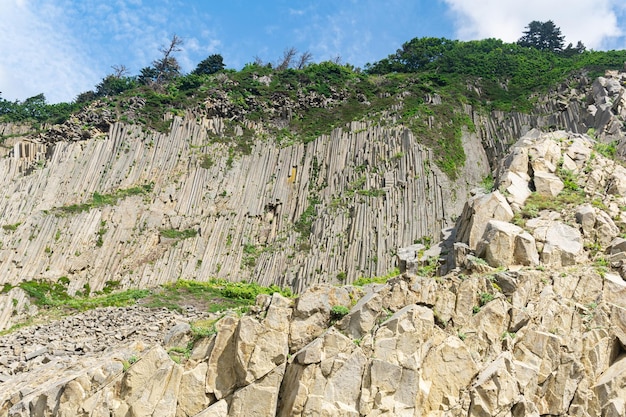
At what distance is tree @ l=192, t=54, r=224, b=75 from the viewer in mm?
60094

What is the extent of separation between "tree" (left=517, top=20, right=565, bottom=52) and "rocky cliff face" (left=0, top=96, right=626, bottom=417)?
60.8m

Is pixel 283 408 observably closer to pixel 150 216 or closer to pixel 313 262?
pixel 313 262

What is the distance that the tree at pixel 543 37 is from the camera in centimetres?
6725

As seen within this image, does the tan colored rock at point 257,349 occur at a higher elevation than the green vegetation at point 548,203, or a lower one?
lower

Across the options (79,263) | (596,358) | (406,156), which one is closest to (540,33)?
(406,156)

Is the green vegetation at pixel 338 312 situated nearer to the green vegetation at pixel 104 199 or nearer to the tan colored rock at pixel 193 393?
the tan colored rock at pixel 193 393

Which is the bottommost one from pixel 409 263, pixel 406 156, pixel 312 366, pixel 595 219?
pixel 312 366

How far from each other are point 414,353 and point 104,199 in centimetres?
3157

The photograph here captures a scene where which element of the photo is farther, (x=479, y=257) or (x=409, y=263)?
(x=409, y=263)

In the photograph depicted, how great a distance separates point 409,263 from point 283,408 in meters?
7.40

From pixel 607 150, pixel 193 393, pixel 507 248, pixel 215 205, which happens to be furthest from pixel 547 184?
pixel 215 205

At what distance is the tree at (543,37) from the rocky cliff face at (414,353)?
60.8m

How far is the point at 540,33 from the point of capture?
226 feet

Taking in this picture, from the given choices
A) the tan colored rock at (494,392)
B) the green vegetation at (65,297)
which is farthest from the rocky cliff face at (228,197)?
the tan colored rock at (494,392)
